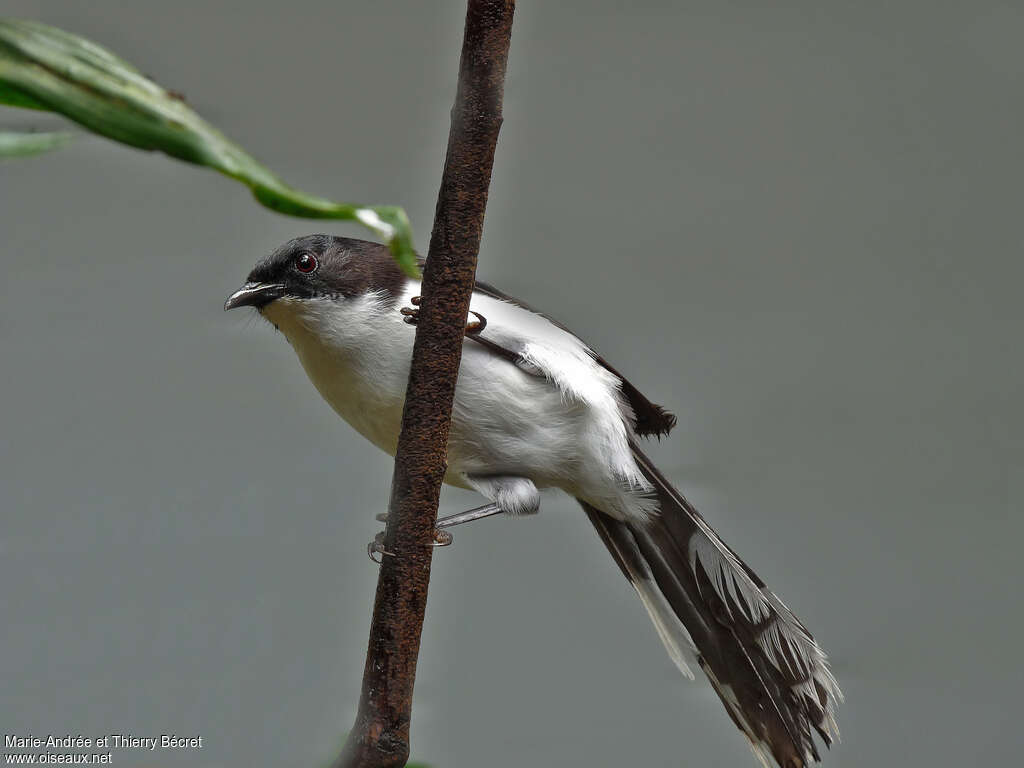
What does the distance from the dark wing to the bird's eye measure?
175mm

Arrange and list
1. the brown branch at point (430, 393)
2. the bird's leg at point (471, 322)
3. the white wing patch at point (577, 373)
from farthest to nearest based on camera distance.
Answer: the white wing patch at point (577, 373)
the bird's leg at point (471, 322)
the brown branch at point (430, 393)

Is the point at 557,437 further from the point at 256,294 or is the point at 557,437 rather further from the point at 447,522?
the point at 256,294

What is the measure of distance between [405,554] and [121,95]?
0.43 meters

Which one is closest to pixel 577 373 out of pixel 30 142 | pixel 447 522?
pixel 447 522

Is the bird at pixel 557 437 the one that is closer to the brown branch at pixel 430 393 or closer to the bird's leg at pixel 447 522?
the bird's leg at pixel 447 522

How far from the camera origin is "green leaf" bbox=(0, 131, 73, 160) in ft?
1.44

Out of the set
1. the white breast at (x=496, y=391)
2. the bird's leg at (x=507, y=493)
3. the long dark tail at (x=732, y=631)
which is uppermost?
the white breast at (x=496, y=391)

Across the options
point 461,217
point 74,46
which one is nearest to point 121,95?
point 74,46

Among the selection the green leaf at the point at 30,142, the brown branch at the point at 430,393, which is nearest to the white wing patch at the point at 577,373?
the brown branch at the point at 430,393

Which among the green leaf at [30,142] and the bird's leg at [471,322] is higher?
the bird's leg at [471,322]

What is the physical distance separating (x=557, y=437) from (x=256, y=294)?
1.10ft

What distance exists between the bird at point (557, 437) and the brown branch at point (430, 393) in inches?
7.8

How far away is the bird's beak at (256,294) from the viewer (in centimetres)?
97

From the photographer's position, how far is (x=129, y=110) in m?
0.40
